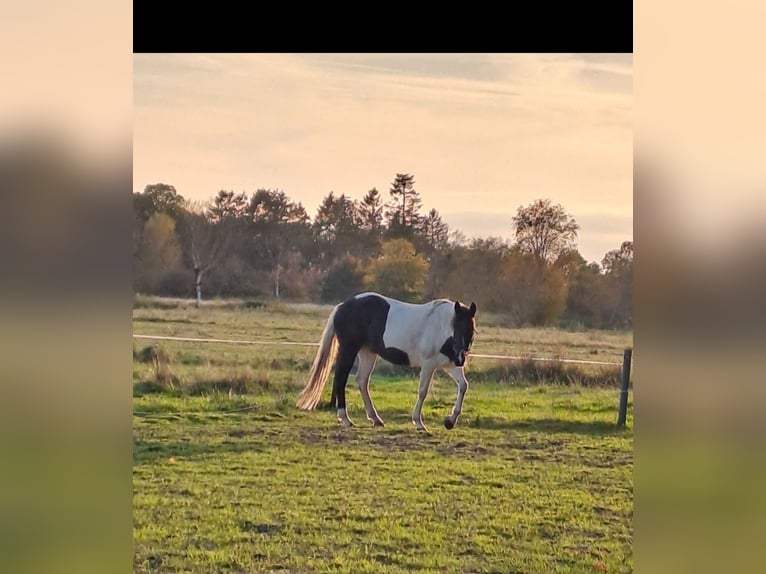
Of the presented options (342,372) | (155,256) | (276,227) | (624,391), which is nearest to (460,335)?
(342,372)

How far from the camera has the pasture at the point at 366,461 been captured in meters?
3.80

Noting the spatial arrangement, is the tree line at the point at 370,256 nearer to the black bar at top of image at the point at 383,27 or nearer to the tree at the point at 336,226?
the tree at the point at 336,226

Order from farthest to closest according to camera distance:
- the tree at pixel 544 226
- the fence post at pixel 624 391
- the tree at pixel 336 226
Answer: the fence post at pixel 624 391
the tree at pixel 336 226
the tree at pixel 544 226

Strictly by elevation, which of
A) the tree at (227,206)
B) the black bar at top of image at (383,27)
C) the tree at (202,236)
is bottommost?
the tree at (202,236)

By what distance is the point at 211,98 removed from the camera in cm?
393

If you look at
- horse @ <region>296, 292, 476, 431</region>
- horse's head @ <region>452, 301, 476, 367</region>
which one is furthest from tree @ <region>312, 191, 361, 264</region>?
horse's head @ <region>452, 301, 476, 367</region>

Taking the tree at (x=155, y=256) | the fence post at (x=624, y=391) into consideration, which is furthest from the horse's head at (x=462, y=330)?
the tree at (x=155, y=256)

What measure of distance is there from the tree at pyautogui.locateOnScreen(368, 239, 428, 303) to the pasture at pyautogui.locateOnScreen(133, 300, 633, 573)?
1.23 feet
